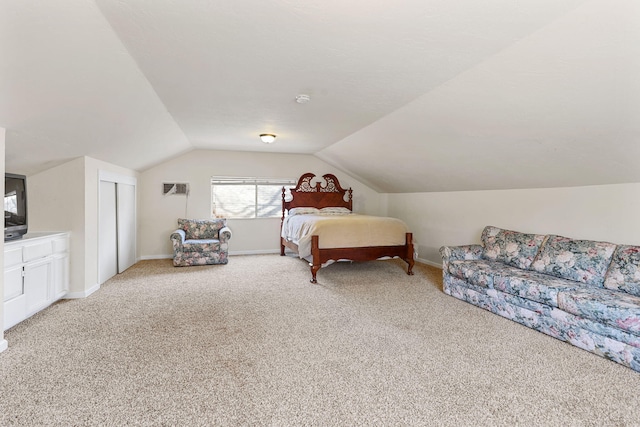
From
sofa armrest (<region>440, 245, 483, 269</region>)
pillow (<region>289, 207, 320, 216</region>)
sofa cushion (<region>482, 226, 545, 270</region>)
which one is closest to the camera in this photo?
sofa cushion (<region>482, 226, 545, 270</region>)

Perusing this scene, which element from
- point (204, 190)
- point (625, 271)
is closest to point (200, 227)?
point (204, 190)

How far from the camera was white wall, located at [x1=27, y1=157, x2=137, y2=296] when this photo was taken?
3582mm

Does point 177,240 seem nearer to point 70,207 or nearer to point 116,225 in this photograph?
point 116,225

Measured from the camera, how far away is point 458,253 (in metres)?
3.93

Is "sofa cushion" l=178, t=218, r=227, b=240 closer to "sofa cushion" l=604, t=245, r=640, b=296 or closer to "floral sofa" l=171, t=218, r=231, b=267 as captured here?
"floral sofa" l=171, t=218, r=231, b=267

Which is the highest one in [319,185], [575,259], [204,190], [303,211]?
[319,185]

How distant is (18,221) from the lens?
9.88ft

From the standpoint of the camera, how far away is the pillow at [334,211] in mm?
6423

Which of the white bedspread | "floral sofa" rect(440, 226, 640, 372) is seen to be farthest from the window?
"floral sofa" rect(440, 226, 640, 372)

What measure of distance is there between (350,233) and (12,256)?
3655 millimetres

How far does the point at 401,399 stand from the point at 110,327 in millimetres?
2564

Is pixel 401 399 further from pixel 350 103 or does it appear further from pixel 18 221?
pixel 18 221

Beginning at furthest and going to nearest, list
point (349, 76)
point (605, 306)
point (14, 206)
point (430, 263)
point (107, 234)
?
point (430, 263)
point (107, 234)
point (14, 206)
point (349, 76)
point (605, 306)

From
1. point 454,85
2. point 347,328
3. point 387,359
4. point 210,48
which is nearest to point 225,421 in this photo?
point 387,359
